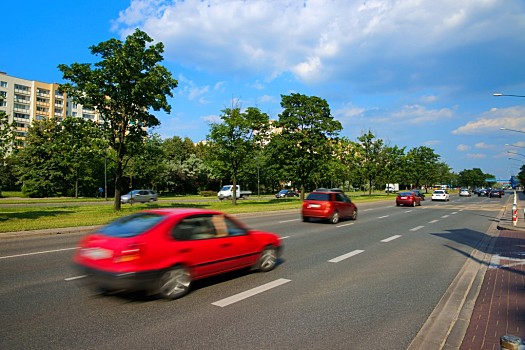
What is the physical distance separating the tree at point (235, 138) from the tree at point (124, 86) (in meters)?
7.06

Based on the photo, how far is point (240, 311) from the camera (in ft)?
16.5

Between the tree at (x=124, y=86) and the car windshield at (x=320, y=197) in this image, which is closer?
the car windshield at (x=320, y=197)

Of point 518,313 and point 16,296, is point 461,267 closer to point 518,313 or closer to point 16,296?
point 518,313

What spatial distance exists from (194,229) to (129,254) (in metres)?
1.13

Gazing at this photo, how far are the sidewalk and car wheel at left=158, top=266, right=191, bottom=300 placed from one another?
3.72 m

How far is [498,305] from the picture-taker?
528 cm

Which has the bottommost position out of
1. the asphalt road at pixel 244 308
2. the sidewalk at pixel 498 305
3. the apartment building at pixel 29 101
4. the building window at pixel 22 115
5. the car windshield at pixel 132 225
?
the asphalt road at pixel 244 308

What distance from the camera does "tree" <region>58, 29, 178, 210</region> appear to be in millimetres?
21891

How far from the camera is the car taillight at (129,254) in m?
5.00

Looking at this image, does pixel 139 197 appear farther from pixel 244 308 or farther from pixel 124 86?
pixel 244 308

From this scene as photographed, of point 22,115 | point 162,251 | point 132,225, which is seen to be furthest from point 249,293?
point 22,115

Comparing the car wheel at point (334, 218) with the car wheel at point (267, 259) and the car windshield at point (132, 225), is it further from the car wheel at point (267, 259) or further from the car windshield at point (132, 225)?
the car windshield at point (132, 225)

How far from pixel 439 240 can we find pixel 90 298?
11173mm

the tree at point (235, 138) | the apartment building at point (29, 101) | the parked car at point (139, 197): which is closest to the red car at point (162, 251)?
the tree at point (235, 138)
